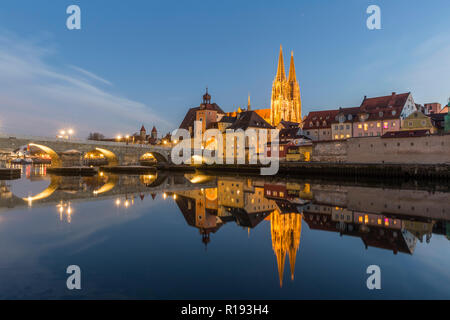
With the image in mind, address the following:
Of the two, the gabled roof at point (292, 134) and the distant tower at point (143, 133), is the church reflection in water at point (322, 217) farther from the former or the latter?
the distant tower at point (143, 133)

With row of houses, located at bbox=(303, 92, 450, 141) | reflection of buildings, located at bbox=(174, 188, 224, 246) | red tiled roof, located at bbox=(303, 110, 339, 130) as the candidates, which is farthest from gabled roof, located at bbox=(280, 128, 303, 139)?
reflection of buildings, located at bbox=(174, 188, 224, 246)

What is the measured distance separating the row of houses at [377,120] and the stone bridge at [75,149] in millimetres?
30798

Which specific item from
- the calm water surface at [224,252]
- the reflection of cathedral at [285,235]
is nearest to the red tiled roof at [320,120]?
the calm water surface at [224,252]

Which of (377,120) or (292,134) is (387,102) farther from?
(292,134)

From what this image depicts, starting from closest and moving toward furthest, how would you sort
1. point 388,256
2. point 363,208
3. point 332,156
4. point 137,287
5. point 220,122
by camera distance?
point 137,287 → point 388,256 → point 363,208 → point 332,156 → point 220,122

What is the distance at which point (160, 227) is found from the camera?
1083 cm

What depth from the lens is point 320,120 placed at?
2215 inches

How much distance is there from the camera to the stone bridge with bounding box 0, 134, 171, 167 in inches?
1499

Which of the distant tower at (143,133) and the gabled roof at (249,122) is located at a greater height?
the distant tower at (143,133)

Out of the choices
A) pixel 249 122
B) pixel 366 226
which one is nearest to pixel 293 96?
pixel 249 122

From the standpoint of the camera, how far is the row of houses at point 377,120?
4424cm
